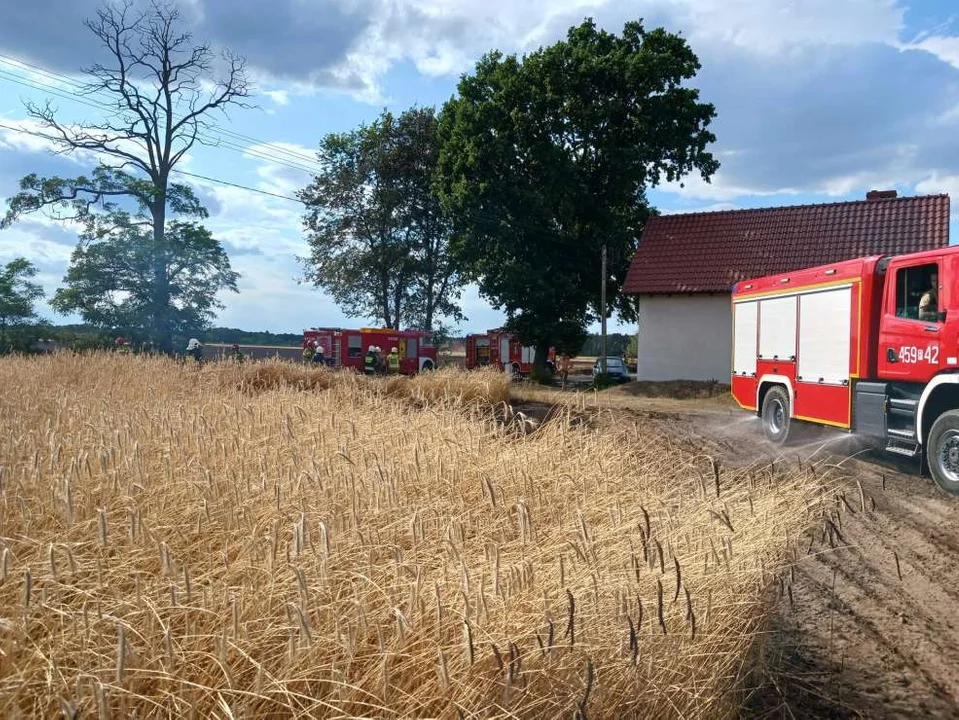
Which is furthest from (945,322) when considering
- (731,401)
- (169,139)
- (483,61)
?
(169,139)

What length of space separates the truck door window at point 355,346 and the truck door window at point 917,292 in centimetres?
2702

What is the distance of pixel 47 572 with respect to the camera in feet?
10.5

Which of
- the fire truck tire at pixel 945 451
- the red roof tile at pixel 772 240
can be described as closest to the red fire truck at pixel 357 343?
the red roof tile at pixel 772 240

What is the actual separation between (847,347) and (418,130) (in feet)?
115

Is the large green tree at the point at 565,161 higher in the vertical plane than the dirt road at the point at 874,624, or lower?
higher

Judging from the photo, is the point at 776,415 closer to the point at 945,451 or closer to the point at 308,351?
the point at 945,451

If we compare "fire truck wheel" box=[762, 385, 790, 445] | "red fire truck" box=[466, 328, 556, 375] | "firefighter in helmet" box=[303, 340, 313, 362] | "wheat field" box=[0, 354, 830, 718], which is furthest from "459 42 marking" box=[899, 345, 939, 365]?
"red fire truck" box=[466, 328, 556, 375]

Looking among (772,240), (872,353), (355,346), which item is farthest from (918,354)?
(355,346)

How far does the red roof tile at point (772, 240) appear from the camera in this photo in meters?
23.8

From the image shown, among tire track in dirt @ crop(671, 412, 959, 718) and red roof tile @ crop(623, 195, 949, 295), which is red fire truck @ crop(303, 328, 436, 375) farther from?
tire track in dirt @ crop(671, 412, 959, 718)

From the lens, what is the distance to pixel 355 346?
3456 centimetres

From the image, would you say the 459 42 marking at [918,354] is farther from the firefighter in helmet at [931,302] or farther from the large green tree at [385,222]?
the large green tree at [385,222]

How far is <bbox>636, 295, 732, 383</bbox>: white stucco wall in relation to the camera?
81.2 ft

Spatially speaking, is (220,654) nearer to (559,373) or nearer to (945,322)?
(945,322)
